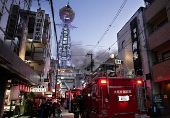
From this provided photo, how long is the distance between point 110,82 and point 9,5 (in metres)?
10.5

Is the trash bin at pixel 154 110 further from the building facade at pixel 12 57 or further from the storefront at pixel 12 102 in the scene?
the storefront at pixel 12 102

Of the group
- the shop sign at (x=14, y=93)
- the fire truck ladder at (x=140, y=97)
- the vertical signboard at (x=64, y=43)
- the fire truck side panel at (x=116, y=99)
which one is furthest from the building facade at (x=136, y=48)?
the vertical signboard at (x=64, y=43)

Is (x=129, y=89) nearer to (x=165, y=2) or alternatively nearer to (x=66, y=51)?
(x=165, y=2)

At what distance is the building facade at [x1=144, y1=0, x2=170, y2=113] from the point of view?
13.2 meters

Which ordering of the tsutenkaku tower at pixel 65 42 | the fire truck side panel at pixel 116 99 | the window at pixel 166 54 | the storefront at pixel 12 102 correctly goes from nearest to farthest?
the fire truck side panel at pixel 116 99, the storefront at pixel 12 102, the window at pixel 166 54, the tsutenkaku tower at pixel 65 42

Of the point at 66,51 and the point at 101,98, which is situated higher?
the point at 66,51

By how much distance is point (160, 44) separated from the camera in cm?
1396

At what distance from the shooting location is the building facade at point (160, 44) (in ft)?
43.2

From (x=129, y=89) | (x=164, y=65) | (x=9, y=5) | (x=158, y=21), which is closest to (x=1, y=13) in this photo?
(x=9, y=5)

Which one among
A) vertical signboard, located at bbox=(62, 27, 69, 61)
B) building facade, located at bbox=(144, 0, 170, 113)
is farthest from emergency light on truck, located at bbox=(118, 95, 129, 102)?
vertical signboard, located at bbox=(62, 27, 69, 61)

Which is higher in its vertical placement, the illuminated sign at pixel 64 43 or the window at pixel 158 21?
the illuminated sign at pixel 64 43

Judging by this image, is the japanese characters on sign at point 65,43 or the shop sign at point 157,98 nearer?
the shop sign at point 157,98

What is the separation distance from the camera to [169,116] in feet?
42.2

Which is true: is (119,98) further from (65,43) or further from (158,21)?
(65,43)
